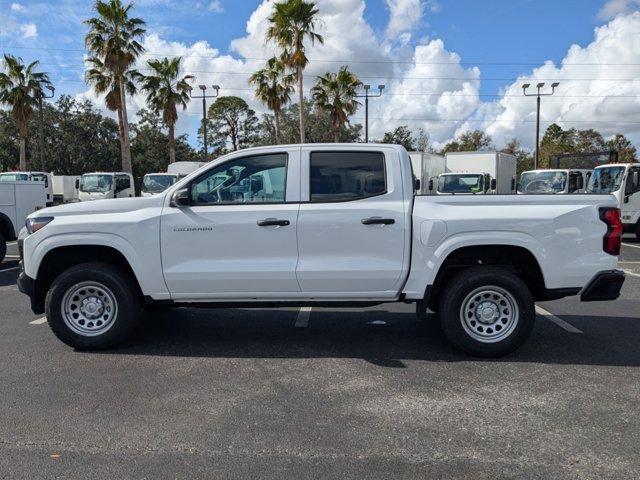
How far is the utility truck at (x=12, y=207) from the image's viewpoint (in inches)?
412

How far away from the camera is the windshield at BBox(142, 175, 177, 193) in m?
25.8

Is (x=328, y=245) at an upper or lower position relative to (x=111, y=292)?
upper

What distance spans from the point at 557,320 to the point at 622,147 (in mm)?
63149

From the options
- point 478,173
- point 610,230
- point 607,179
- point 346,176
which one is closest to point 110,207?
point 346,176

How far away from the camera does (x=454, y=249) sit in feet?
16.3

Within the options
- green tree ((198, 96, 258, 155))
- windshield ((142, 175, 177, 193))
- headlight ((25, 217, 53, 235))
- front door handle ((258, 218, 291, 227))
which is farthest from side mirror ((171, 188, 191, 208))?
green tree ((198, 96, 258, 155))

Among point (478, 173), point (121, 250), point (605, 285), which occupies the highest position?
point (478, 173)

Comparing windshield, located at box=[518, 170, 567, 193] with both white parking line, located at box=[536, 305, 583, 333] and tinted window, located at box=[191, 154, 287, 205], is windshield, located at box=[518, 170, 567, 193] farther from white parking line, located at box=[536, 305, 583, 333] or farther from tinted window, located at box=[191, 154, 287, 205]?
tinted window, located at box=[191, 154, 287, 205]

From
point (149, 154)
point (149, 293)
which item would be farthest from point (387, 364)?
point (149, 154)

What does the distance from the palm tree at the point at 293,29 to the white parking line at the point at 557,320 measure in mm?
21534

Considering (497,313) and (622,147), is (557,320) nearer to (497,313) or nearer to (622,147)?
(497,313)

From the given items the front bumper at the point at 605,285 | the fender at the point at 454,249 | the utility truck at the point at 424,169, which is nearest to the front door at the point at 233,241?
the fender at the point at 454,249

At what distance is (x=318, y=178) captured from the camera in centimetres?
521

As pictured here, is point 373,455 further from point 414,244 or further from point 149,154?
→ point 149,154
